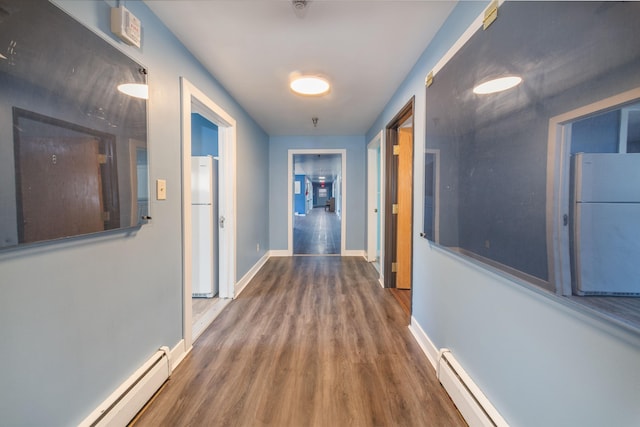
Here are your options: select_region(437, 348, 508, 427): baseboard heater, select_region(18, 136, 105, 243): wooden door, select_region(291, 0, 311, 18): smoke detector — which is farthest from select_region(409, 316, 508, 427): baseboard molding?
select_region(291, 0, 311, 18): smoke detector

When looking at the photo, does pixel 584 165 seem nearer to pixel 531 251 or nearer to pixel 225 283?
pixel 531 251

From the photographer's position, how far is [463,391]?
1.32 metres

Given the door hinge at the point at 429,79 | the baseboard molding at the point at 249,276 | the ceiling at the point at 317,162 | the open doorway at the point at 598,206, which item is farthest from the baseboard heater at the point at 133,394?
the ceiling at the point at 317,162

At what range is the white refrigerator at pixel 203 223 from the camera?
2.75 m

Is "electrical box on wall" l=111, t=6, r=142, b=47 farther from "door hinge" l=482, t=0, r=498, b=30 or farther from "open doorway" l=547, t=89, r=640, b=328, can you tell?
"open doorway" l=547, t=89, r=640, b=328

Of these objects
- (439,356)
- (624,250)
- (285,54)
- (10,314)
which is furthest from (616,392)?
(285,54)

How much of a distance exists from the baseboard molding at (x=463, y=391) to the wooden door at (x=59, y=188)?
2.01 meters

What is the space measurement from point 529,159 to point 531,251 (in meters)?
0.34

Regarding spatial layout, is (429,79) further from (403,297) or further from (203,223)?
(203,223)

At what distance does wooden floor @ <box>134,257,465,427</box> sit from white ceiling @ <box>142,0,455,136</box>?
7.55ft

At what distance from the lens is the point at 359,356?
5.98ft

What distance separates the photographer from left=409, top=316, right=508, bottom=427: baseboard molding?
3.75ft

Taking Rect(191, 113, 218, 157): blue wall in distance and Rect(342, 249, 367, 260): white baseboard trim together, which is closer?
Rect(191, 113, 218, 157): blue wall in distance

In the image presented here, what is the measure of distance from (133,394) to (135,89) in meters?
1.64
